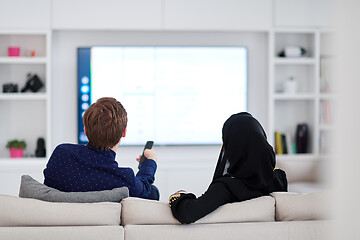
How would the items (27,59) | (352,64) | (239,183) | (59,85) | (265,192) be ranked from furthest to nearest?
1. (59,85)
2. (27,59)
3. (265,192)
4. (239,183)
5. (352,64)

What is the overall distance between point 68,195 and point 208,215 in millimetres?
493

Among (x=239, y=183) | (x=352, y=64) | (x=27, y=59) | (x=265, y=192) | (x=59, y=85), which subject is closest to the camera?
(x=352, y=64)

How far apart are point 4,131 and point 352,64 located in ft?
15.9

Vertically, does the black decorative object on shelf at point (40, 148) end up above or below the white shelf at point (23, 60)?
below

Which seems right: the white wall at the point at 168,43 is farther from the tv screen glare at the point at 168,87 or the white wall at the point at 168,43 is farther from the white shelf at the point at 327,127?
the white shelf at the point at 327,127

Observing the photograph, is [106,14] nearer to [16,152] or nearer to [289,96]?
[16,152]

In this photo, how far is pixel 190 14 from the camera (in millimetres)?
4625

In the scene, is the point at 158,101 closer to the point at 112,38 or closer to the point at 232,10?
the point at 112,38

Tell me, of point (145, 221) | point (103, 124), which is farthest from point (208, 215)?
point (103, 124)

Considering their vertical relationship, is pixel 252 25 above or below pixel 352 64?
above

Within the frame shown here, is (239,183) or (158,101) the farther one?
(158,101)

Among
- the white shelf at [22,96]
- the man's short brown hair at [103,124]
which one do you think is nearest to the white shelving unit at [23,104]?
the white shelf at [22,96]

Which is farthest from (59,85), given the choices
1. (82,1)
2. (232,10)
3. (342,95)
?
(342,95)

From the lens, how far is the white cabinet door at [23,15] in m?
4.46
